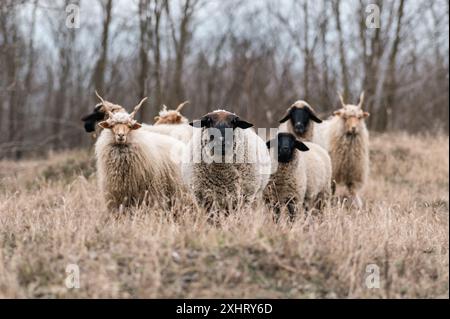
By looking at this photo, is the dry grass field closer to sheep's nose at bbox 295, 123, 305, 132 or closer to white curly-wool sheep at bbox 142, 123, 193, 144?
white curly-wool sheep at bbox 142, 123, 193, 144

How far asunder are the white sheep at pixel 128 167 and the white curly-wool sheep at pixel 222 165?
58 cm

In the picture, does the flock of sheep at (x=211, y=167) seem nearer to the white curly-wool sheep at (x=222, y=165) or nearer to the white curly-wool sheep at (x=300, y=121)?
the white curly-wool sheep at (x=222, y=165)

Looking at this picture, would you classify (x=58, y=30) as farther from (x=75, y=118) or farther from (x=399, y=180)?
(x=399, y=180)

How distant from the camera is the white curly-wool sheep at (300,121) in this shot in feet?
33.2

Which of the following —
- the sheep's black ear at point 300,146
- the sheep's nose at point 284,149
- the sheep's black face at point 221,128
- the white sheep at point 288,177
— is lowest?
the white sheep at point 288,177

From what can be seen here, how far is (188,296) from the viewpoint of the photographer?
454cm

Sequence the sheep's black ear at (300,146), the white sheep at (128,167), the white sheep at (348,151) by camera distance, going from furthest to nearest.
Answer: the white sheep at (348,151)
the sheep's black ear at (300,146)
the white sheep at (128,167)

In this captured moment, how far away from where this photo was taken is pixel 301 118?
10.2 meters

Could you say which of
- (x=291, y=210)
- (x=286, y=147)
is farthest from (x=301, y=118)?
(x=291, y=210)

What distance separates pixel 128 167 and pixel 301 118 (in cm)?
381

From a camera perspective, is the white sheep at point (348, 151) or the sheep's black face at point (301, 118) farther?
the white sheep at point (348, 151)

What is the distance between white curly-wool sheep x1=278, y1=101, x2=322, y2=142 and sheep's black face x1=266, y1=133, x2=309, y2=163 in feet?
6.99

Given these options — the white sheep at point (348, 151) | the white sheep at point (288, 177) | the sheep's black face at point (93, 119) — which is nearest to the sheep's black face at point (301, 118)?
the white sheep at point (348, 151)

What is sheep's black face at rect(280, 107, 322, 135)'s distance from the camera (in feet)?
33.0
